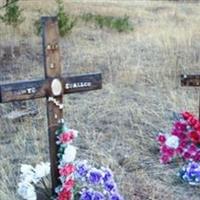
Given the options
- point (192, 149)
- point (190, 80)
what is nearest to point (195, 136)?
point (192, 149)

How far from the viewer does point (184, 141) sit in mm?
4176

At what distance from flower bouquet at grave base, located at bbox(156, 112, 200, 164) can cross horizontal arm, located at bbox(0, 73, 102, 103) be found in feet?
3.26

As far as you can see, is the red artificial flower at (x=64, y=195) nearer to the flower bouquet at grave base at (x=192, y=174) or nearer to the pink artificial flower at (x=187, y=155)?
the flower bouquet at grave base at (x=192, y=174)

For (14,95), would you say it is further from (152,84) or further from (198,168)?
(152,84)

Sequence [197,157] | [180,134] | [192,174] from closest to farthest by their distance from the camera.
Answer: [192,174]
[197,157]
[180,134]

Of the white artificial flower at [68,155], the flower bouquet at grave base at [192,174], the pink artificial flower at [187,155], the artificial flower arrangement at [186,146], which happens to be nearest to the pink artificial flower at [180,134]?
the artificial flower arrangement at [186,146]

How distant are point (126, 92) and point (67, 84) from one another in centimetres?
315

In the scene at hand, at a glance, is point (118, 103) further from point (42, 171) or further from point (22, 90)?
point (22, 90)

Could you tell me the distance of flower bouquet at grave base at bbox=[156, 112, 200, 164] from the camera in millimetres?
4102

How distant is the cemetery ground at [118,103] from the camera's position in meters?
4.20

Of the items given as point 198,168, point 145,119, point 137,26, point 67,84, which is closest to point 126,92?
point 145,119

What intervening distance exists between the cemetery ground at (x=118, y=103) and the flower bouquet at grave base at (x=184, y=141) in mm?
146

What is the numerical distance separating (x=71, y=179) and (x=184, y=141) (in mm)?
1200

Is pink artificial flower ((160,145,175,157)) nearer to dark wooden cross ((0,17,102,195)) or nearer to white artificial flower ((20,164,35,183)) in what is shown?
dark wooden cross ((0,17,102,195))
